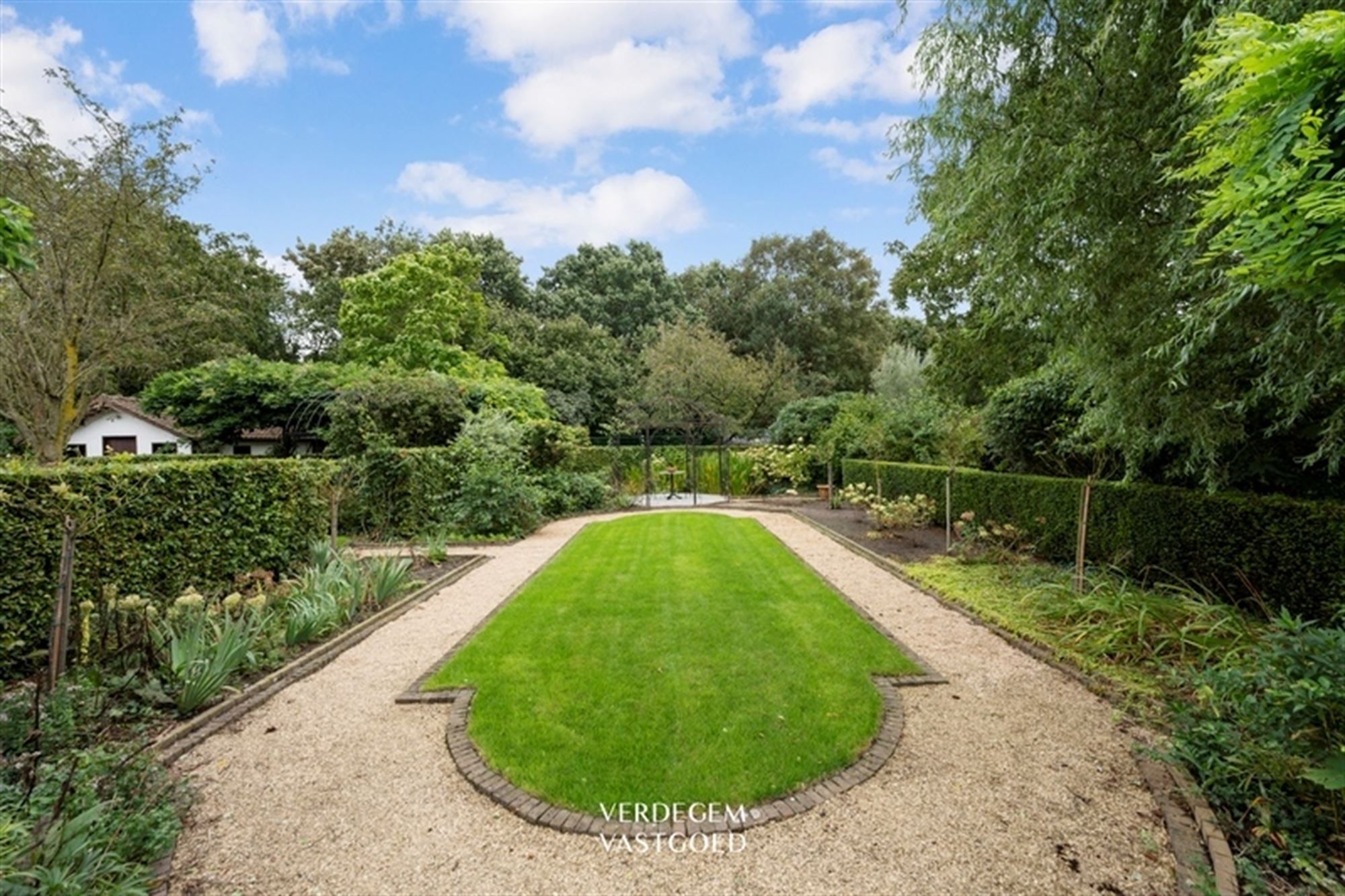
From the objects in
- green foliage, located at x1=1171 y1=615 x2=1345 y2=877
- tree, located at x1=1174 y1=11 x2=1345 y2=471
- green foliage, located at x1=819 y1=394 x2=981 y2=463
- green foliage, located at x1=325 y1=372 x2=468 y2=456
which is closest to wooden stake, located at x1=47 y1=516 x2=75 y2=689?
tree, located at x1=1174 y1=11 x2=1345 y2=471

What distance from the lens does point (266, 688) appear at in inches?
157

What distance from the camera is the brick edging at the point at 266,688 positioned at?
320cm

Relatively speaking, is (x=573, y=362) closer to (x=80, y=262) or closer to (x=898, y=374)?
(x=898, y=374)

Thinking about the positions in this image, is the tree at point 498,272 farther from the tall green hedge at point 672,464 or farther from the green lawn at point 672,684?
the green lawn at point 672,684

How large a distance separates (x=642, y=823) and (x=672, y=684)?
4.47ft

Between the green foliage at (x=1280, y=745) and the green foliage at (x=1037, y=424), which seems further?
the green foliage at (x=1037, y=424)

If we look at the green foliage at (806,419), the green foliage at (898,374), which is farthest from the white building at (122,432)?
the green foliage at (898,374)

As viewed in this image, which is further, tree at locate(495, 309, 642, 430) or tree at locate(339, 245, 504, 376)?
tree at locate(495, 309, 642, 430)

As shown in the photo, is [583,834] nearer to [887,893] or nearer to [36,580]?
[887,893]

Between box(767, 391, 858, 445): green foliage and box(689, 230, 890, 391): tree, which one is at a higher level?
box(689, 230, 890, 391): tree

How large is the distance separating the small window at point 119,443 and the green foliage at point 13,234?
26.3 metres

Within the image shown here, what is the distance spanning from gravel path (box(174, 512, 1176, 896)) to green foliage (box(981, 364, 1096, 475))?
4.85 m

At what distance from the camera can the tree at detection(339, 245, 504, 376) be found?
61.4ft

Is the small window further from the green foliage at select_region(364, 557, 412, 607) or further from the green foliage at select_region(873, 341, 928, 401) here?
the green foliage at select_region(873, 341, 928, 401)
